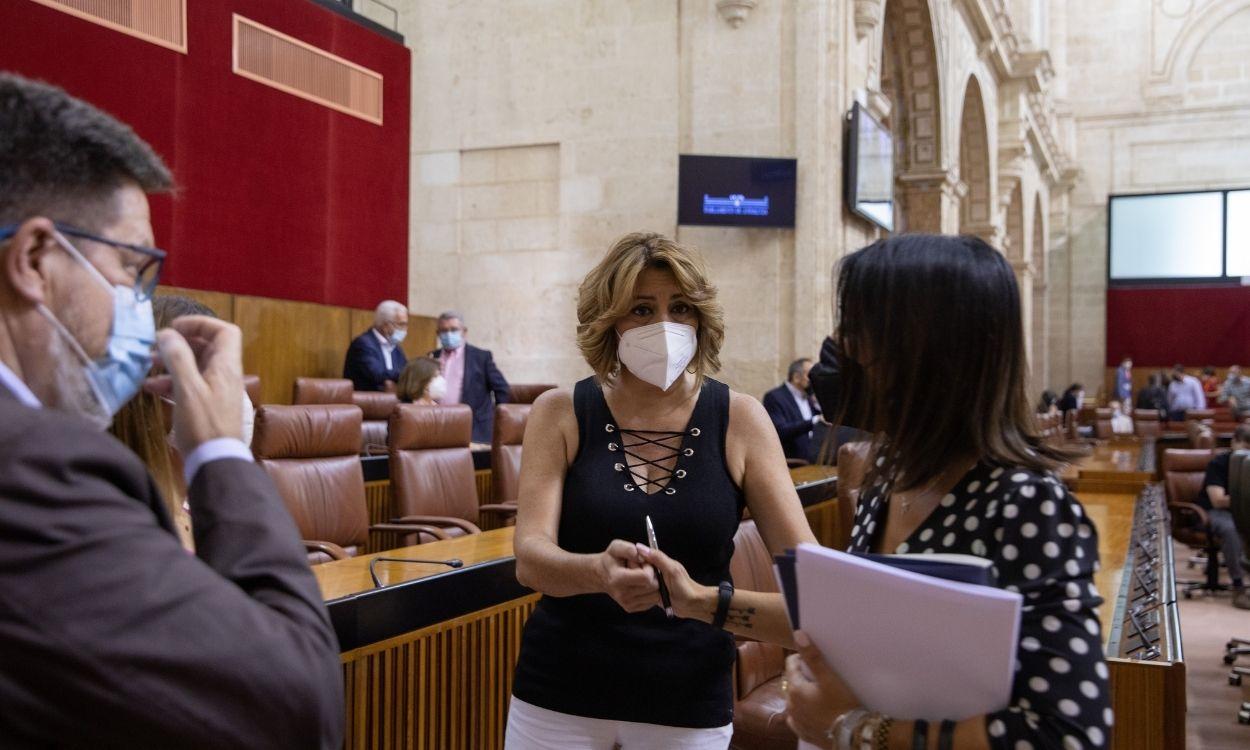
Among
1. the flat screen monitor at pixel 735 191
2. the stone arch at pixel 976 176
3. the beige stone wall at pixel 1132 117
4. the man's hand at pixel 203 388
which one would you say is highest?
the beige stone wall at pixel 1132 117

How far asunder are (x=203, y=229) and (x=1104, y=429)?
40.9 ft

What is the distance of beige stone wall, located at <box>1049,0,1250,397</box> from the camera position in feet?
75.1

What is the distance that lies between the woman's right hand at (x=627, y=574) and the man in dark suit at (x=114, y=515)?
639mm

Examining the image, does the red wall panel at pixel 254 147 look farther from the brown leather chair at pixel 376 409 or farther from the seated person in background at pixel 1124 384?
the seated person in background at pixel 1124 384

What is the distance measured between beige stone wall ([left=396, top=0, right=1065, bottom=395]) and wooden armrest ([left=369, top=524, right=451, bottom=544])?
430 centimetres

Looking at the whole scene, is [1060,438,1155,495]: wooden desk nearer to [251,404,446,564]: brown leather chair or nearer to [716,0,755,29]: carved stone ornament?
[716,0,755,29]: carved stone ornament

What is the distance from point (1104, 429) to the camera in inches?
592

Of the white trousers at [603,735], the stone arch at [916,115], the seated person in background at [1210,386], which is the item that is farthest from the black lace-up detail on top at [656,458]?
the seated person in background at [1210,386]

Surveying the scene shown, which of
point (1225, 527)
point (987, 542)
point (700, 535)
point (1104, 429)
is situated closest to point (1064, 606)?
point (987, 542)

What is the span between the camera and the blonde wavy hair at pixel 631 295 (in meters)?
1.80

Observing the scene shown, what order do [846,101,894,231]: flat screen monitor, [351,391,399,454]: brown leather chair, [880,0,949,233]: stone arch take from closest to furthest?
[351,391,399,454]: brown leather chair, [846,101,894,231]: flat screen monitor, [880,0,949,233]: stone arch

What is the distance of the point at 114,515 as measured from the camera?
2.45 feet

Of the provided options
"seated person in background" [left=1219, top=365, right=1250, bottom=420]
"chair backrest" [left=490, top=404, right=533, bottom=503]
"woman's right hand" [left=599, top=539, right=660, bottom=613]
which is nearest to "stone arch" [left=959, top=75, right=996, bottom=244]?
"seated person in background" [left=1219, top=365, right=1250, bottom=420]

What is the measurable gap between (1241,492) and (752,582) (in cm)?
365
